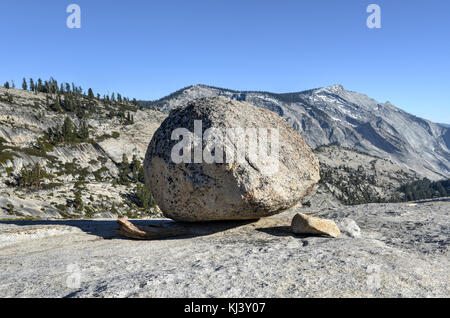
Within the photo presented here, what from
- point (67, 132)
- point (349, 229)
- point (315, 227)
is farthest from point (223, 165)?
point (67, 132)

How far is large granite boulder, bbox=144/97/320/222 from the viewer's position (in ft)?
37.6

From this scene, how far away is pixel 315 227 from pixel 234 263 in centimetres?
445

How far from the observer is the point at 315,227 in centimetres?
1083

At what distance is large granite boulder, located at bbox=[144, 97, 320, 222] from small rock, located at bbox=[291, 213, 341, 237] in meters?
1.58

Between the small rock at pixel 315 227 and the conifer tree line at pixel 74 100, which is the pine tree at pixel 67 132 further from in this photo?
the small rock at pixel 315 227

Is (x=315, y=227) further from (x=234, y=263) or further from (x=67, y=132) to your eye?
(x=67, y=132)

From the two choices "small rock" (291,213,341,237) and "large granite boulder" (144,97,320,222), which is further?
"large granite boulder" (144,97,320,222)

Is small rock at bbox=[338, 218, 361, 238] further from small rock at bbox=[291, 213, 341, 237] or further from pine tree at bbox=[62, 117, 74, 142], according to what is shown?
pine tree at bbox=[62, 117, 74, 142]

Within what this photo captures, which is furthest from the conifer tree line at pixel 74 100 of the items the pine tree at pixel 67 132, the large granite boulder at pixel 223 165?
the large granite boulder at pixel 223 165

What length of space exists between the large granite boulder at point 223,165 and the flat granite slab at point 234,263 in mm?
1392

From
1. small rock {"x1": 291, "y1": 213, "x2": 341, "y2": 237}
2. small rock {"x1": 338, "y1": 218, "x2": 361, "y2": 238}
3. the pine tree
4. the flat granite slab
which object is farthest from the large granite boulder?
the pine tree

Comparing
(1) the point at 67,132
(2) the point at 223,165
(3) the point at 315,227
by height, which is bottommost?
(3) the point at 315,227

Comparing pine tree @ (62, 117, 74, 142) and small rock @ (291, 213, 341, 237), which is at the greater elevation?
pine tree @ (62, 117, 74, 142)

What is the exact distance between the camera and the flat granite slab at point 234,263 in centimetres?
604
